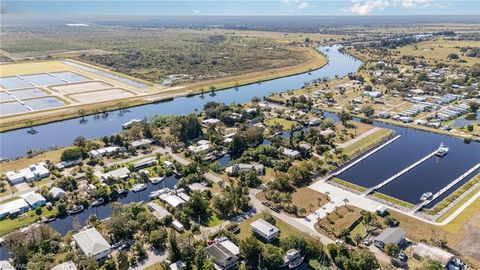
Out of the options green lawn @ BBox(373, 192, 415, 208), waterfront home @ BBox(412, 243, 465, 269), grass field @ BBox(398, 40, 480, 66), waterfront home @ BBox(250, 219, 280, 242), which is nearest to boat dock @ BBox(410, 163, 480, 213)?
green lawn @ BBox(373, 192, 415, 208)

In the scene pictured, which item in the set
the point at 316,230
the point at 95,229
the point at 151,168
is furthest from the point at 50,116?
the point at 316,230

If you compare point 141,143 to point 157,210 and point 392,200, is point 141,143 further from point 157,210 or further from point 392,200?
point 392,200

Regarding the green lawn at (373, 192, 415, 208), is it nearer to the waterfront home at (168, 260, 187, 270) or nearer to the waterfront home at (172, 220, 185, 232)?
the waterfront home at (172, 220, 185, 232)

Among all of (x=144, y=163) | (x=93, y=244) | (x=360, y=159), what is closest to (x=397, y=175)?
(x=360, y=159)

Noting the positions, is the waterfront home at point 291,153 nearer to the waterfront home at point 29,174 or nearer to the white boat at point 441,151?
the white boat at point 441,151

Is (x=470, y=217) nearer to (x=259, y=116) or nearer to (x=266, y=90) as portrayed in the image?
(x=259, y=116)

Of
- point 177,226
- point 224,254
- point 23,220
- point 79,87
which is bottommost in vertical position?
point 23,220

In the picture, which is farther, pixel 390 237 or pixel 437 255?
pixel 390 237
